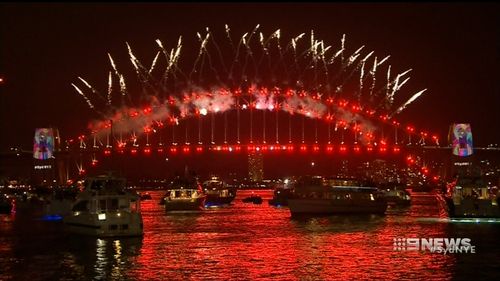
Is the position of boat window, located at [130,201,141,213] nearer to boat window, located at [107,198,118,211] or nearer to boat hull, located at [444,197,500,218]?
boat window, located at [107,198,118,211]

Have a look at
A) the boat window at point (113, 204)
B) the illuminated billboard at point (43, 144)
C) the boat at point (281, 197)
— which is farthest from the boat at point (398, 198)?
the illuminated billboard at point (43, 144)

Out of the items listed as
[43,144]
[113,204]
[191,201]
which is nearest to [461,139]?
[43,144]

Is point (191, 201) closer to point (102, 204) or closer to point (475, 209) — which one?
point (475, 209)

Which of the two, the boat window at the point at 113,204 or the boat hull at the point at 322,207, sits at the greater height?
the boat window at the point at 113,204

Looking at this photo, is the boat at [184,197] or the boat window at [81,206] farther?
the boat at [184,197]

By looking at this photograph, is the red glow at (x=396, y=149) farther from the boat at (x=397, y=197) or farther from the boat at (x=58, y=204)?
the boat at (x=58, y=204)

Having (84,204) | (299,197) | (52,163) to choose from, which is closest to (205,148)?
(52,163)
